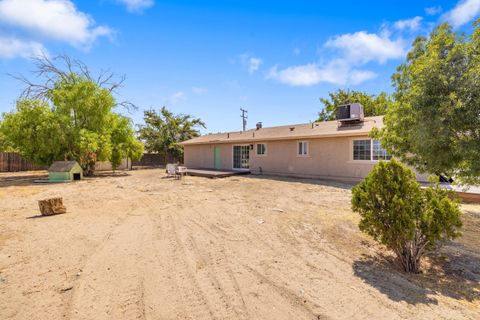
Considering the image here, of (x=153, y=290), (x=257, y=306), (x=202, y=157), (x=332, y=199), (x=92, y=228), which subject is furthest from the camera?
(x=202, y=157)

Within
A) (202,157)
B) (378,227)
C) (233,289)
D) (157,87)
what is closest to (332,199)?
(378,227)

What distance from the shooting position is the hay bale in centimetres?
669

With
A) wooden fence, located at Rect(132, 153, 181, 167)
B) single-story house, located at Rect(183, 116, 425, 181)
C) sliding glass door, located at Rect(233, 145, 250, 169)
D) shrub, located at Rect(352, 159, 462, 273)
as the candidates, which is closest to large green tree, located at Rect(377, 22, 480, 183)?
shrub, located at Rect(352, 159, 462, 273)

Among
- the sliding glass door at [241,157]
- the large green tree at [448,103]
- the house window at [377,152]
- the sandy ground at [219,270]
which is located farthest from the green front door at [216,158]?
the large green tree at [448,103]

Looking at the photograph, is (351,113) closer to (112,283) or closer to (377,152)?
(377,152)

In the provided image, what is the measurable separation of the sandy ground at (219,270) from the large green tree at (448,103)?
5.91 ft

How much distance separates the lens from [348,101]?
2961cm

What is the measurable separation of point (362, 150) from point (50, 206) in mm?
13173

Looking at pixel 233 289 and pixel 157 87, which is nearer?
pixel 233 289

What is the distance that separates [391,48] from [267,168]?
9.62m

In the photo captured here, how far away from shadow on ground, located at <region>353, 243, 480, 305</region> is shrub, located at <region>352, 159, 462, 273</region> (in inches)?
10.8

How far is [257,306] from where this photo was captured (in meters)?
2.67

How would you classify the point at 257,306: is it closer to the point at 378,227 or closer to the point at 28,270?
the point at 378,227

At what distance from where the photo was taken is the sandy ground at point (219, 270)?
→ 2660 mm
